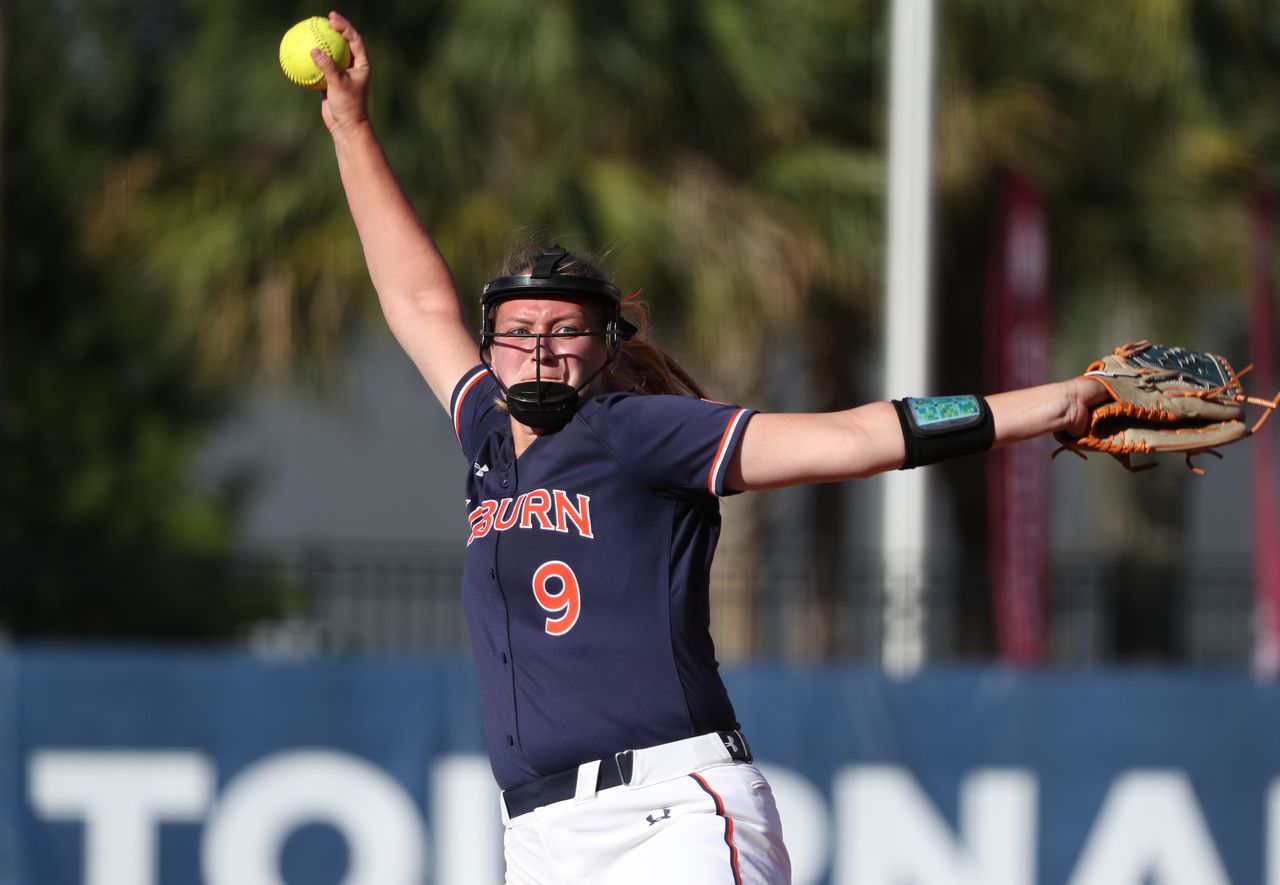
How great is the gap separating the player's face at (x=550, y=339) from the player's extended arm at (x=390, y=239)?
1.76 ft

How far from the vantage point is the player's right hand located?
3611 mm

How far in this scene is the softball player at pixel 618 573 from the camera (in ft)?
9.32

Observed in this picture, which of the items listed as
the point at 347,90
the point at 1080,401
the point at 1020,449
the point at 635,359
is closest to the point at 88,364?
the point at 1020,449

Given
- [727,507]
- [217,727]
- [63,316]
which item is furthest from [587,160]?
[63,316]

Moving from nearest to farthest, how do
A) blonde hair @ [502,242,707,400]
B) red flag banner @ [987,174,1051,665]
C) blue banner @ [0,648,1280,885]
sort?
blonde hair @ [502,242,707,400] < blue banner @ [0,648,1280,885] < red flag banner @ [987,174,1051,665]

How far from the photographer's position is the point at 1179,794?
20.7 feet

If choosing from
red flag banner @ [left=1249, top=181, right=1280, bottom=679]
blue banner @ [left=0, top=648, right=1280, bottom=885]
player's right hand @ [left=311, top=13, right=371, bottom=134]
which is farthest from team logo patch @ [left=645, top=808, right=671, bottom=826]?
red flag banner @ [left=1249, top=181, right=1280, bottom=679]

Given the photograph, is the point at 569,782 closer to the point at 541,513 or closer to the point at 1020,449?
the point at 541,513

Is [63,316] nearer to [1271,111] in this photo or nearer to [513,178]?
[513,178]

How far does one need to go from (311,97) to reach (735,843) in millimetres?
8043

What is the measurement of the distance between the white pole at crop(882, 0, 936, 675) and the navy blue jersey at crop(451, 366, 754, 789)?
5719 millimetres

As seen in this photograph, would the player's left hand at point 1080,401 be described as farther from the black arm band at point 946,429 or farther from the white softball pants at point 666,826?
the white softball pants at point 666,826

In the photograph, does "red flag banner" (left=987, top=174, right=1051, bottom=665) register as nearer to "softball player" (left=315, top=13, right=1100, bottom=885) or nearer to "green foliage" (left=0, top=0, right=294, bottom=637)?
"green foliage" (left=0, top=0, right=294, bottom=637)

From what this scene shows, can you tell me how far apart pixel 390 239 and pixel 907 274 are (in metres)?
5.48
